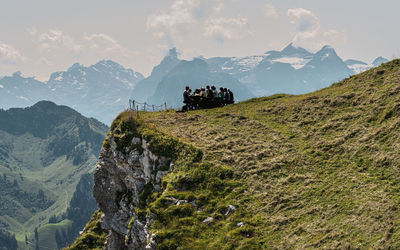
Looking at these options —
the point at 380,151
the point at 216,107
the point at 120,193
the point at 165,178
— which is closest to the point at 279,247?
the point at 380,151

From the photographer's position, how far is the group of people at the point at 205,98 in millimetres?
46406

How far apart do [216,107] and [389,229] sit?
33.7 meters

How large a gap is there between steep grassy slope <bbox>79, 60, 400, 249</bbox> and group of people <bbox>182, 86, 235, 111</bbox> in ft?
36.2

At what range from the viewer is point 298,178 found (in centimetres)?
2256

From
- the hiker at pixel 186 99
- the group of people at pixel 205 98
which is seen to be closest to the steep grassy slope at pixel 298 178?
the hiker at pixel 186 99

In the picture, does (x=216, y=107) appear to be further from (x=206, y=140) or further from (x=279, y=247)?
(x=279, y=247)

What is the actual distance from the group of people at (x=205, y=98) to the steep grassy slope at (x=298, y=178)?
11.0m

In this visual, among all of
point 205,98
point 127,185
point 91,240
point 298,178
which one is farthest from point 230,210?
point 91,240

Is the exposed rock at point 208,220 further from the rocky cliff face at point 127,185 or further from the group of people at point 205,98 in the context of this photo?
the group of people at point 205,98

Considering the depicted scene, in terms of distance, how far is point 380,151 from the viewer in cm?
2153

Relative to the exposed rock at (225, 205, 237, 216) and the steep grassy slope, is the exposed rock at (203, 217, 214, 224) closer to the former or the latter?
the steep grassy slope

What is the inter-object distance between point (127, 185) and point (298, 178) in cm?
2282

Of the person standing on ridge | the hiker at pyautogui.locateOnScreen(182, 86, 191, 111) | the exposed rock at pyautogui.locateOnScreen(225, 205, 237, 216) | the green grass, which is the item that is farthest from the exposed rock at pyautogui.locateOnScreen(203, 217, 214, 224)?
the green grass

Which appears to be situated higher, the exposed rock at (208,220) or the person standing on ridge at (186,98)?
the person standing on ridge at (186,98)
